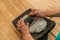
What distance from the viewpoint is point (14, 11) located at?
3.78 feet

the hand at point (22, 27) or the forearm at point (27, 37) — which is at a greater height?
the hand at point (22, 27)

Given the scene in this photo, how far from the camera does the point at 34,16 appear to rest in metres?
1.04

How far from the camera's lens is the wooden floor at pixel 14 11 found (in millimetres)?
1043

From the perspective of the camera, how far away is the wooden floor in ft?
3.42

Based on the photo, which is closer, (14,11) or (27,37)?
(27,37)

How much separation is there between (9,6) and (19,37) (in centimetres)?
25

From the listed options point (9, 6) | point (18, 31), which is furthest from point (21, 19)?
point (9, 6)

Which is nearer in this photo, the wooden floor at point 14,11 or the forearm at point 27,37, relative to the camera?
the forearm at point 27,37

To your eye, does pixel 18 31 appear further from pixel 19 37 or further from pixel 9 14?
pixel 9 14

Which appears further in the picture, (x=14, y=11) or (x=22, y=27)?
(x=14, y=11)

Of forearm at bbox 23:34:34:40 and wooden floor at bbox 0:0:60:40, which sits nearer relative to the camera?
forearm at bbox 23:34:34:40

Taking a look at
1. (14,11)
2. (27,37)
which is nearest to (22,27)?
(27,37)

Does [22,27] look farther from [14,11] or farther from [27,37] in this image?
[14,11]

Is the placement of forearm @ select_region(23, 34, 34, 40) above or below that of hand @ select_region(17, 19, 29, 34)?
below
